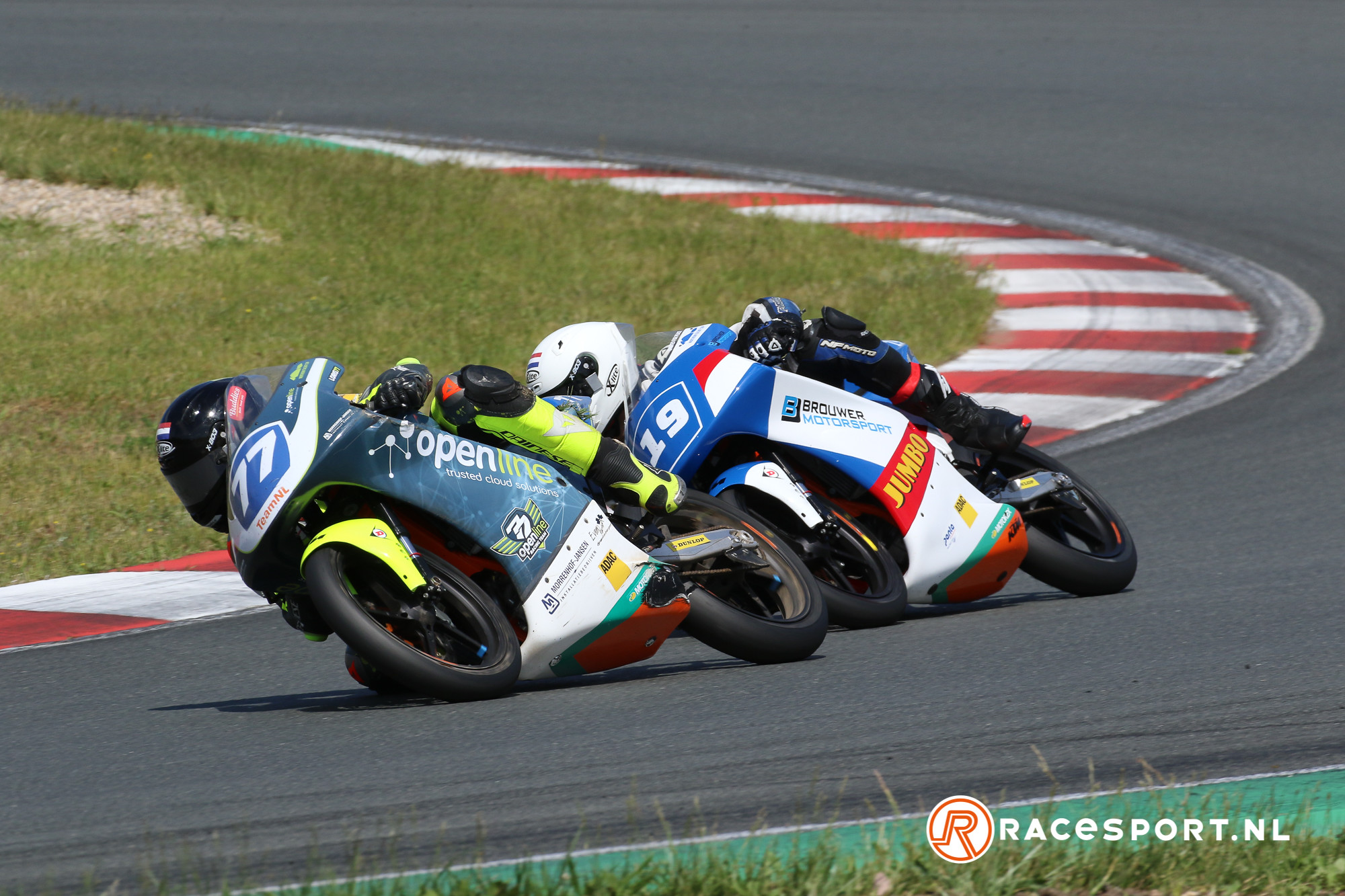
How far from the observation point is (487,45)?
19969 millimetres

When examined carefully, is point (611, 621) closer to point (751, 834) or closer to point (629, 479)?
point (629, 479)

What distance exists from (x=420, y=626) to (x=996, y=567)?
228 cm

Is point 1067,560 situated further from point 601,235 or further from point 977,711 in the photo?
point 601,235

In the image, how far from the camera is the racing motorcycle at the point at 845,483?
564cm

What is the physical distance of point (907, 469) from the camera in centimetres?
585

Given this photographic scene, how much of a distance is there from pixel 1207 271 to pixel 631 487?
8804mm

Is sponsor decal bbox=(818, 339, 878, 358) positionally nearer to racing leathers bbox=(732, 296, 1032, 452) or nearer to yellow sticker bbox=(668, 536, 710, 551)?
racing leathers bbox=(732, 296, 1032, 452)

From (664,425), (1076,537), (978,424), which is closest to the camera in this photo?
(664,425)

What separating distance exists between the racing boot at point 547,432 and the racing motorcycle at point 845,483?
0.43 meters

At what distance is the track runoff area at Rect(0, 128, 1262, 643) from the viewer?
6.54m

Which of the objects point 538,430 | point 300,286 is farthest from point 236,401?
point 300,286

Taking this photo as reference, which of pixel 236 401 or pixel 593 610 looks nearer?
pixel 236 401

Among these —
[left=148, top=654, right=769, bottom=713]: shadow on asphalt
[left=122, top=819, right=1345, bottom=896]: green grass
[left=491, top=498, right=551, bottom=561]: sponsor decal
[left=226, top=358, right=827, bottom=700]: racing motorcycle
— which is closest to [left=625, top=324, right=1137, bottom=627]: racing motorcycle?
[left=226, top=358, right=827, bottom=700]: racing motorcycle

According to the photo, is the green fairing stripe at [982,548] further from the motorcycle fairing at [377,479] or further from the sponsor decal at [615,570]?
the motorcycle fairing at [377,479]
